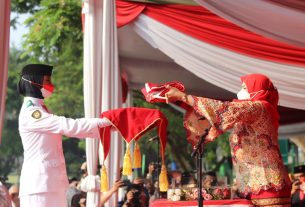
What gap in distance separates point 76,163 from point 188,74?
760 inches

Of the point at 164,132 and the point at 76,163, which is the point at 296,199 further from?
the point at 76,163

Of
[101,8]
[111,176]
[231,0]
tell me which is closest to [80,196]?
[111,176]

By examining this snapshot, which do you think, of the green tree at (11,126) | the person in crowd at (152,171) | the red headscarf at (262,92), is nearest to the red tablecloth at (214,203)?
the red headscarf at (262,92)

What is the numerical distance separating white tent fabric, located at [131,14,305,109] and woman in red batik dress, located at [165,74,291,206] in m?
1.93

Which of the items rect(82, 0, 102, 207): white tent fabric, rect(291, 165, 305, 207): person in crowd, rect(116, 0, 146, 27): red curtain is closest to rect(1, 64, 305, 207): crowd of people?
rect(82, 0, 102, 207): white tent fabric

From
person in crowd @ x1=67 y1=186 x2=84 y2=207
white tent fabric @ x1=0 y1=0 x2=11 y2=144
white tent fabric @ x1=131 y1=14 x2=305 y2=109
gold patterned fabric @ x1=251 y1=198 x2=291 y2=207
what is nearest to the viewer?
gold patterned fabric @ x1=251 y1=198 x2=291 y2=207

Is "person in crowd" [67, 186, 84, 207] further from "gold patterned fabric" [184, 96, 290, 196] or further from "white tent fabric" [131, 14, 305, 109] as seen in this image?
"gold patterned fabric" [184, 96, 290, 196]

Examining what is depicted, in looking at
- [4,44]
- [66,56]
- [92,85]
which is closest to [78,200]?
[92,85]

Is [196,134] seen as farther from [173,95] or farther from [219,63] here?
[219,63]

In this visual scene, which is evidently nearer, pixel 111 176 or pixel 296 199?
pixel 111 176

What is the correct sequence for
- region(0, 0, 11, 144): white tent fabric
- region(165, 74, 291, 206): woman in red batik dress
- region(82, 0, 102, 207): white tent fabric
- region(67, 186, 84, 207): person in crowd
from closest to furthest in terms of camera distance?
region(165, 74, 291, 206): woman in red batik dress < region(0, 0, 11, 144): white tent fabric < region(82, 0, 102, 207): white tent fabric < region(67, 186, 84, 207): person in crowd

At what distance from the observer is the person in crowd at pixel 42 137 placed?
525 centimetres

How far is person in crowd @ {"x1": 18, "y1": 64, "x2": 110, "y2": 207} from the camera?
17.2 ft

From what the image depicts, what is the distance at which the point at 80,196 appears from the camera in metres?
8.12
